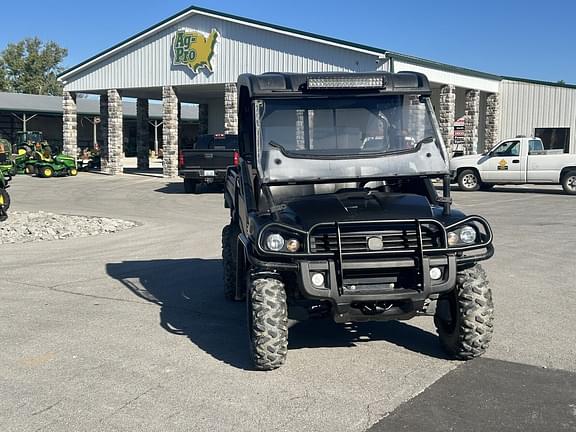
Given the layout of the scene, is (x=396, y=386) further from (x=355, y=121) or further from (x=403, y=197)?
(x=355, y=121)

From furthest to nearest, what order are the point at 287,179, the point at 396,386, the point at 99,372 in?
the point at 287,179 → the point at 99,372 → the point at 396,386

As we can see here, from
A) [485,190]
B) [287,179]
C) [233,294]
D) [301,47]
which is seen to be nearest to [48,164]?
[301,47]

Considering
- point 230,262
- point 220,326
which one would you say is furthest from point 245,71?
point 220,326

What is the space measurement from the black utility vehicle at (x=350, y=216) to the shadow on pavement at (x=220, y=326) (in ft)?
1.28

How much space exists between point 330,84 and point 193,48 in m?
24.3

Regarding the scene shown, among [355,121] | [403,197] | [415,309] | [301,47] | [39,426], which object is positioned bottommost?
[39,426]

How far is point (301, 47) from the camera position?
25.7m

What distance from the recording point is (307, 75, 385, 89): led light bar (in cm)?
584

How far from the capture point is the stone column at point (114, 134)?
32.4 m

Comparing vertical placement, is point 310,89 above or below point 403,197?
above

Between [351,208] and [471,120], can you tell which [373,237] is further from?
[471,120]

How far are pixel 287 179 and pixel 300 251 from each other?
864 millimetres

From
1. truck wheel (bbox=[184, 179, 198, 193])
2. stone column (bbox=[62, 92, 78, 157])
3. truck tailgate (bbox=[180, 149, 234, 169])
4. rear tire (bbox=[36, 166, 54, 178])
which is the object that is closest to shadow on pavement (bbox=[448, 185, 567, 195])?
truck tailgate (bbox=[180, 149, 234, 169])

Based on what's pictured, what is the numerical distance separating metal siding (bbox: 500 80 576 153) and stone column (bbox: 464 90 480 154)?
1762 millimetres
